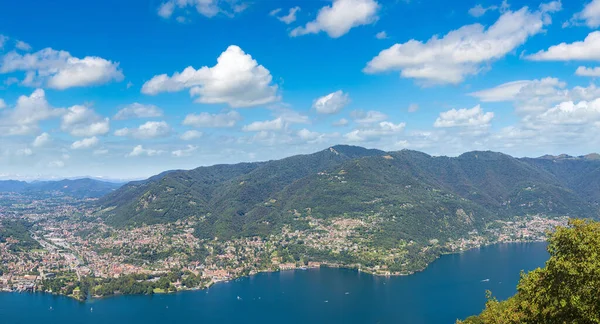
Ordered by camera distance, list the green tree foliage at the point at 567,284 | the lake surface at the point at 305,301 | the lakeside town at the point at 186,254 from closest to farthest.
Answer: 1. the green tree foliage at the point at 567,284
2. the lake surface at the point at 305,301
3. the lakeside town at the point at 186,254

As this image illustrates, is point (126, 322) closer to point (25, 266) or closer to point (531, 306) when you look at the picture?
point (25, 266)

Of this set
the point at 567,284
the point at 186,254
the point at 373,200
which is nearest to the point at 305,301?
the point at 186,254

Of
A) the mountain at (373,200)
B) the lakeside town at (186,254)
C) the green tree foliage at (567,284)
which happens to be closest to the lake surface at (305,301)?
the lakeside town at (186,254)

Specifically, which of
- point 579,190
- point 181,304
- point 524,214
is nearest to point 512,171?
point 579,190

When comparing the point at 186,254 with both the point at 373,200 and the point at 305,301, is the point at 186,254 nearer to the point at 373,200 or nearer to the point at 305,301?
the point at 305,301

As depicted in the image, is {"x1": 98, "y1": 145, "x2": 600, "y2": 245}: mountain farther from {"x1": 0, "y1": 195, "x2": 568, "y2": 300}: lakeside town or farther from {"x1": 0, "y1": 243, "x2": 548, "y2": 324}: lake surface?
{"x1": 0, "y1": 243, "x2": 548, "y2": 324}: lake surface

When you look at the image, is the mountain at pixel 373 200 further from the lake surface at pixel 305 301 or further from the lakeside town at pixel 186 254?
the lake surface at pixel 305 301
